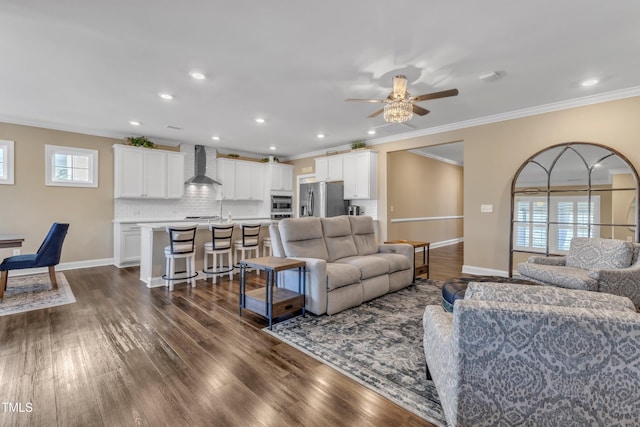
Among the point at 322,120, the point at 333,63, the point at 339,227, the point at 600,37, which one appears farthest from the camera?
the point at 322,120

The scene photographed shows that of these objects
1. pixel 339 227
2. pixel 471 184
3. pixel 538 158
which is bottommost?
pixel 339 227

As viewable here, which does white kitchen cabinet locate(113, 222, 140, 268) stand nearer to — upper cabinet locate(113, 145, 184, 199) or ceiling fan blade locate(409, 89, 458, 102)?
upper cabinet locate(113, 145, 184, 199)

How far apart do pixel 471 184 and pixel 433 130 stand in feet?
4.22

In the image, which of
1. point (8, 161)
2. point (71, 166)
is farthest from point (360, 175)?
point (8, 161)

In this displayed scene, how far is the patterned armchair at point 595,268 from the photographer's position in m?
2.96

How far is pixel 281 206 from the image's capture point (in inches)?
341

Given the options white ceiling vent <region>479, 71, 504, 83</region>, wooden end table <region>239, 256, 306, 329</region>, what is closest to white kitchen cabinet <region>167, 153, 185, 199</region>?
wooden end table <region>239, 256, 306, 329</region>

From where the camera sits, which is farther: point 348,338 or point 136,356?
point 348,338

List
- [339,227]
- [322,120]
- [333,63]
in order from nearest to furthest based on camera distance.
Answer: [333,63], [339,227], [322,120]

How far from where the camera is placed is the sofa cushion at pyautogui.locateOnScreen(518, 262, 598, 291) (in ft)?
9.84

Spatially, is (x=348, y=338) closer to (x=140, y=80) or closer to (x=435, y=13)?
(x=435, y=13)

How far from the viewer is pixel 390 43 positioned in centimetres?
277

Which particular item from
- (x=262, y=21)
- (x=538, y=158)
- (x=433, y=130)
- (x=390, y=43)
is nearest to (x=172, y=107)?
(x=262, y=21)

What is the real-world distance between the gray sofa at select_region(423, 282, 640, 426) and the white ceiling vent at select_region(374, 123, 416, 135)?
15.0 ft
